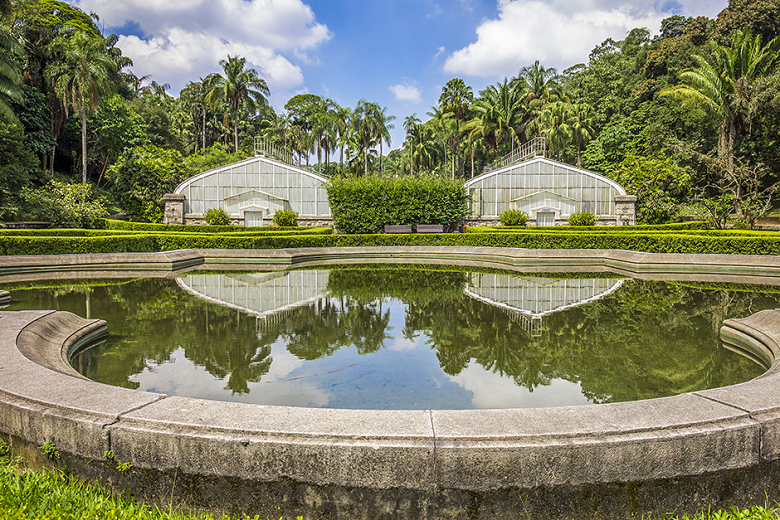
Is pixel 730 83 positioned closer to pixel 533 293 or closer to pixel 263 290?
pixel 533 293

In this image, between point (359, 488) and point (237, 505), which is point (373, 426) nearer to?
point (359, 488)

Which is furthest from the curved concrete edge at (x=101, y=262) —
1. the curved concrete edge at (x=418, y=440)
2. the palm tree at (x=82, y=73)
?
the palm tree at (x=82, y=73)

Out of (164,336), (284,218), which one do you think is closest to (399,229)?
(284,218)

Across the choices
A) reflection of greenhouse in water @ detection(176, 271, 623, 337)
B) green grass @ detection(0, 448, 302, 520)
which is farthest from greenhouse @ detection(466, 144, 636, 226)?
green grass @ detection(0, 448, 302, 520)

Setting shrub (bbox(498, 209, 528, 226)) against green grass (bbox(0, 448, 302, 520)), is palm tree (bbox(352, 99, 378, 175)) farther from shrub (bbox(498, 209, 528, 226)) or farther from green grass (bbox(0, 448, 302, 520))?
green grass (bbox(0, 448, 302, 520))

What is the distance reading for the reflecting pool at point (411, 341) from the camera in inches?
190

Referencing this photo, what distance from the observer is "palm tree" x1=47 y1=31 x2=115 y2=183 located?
33.7m

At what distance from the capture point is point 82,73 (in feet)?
110

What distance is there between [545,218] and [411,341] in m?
29.2

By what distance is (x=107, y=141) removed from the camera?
143 ft

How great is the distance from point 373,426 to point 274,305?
6.95 metres

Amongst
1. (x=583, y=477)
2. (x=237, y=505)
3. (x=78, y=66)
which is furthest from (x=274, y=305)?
(x=78, y=66)

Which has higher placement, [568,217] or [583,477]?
[568,217]

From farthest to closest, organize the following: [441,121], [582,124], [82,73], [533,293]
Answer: [441,121] → [582,124] → [82,73] → [533,293]
